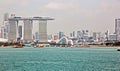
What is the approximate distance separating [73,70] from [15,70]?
750cm

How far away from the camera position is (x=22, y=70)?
50688 mm

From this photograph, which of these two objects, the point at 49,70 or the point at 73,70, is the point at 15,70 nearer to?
the point at 49,70

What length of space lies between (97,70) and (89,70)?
1.06 meters

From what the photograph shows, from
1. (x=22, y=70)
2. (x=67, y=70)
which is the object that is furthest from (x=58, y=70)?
(x=22, y=70)

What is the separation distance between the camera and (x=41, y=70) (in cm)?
5038

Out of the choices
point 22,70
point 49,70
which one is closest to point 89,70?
point 49,70

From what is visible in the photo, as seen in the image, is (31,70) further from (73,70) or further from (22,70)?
(73,70)

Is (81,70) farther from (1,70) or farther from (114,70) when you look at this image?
(1,70)

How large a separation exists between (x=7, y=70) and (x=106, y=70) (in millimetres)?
12764

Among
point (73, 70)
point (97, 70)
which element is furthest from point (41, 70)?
point (97, 70)

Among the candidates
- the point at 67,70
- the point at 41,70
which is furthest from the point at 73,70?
the point at 41,70

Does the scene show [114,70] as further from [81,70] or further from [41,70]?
[41,70]

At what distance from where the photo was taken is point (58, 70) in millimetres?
50625

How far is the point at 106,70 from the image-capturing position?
5050 centimetres
